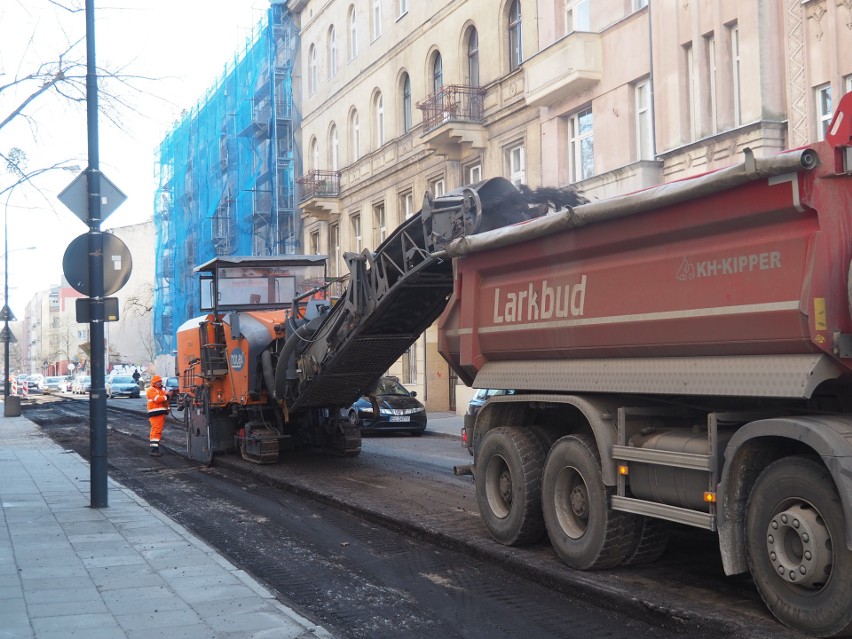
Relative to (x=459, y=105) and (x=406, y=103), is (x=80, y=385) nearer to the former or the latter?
(x=406, y=103)

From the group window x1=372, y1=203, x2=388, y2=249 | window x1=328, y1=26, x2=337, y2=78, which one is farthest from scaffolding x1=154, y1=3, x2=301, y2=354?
window x1=372, y1=203, x2=388, y2=249

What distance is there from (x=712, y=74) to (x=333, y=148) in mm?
21948

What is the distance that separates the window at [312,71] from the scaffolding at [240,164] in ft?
4.35

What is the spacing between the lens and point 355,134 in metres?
35.0

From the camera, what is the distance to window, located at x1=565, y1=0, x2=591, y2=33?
2120 centimetres

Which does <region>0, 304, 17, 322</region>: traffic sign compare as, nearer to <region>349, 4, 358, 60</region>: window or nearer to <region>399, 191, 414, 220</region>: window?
<region>399, 191, 414, 220</region>: window

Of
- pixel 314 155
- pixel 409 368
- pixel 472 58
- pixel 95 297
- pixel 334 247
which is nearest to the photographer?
pixel 95 297

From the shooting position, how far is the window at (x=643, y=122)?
19.0 m

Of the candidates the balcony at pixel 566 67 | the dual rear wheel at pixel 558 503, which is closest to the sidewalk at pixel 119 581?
the dual rear wheel at pixel 558 503

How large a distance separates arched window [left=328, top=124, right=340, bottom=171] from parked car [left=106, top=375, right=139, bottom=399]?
2137 cm

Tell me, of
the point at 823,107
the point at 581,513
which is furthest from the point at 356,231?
the point at 581,513

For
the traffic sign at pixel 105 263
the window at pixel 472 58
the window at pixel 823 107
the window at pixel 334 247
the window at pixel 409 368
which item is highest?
the window at pixel 472 58

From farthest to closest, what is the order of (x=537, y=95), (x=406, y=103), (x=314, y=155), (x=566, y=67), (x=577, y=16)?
(x=314, y=155) → (x=406, y=103) → (x=537, y=95) → (x=577, y=16) → (x=566, y=67)

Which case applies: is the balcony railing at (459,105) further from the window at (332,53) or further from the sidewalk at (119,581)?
the sidewalk at (119,581)
